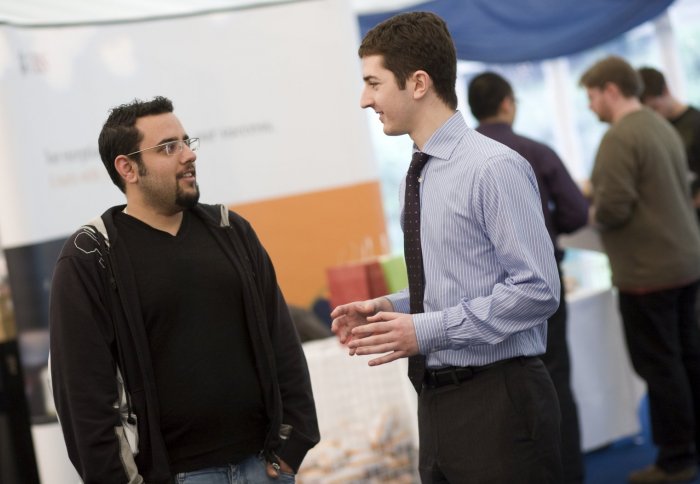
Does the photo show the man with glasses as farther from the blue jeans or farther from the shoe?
the shoe

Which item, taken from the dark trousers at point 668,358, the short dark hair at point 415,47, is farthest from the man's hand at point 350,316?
the dark trousers at point 668,358

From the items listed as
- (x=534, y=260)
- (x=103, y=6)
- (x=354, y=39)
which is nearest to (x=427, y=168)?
(x=534, y=260)

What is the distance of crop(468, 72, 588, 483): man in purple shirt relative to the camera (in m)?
3.47

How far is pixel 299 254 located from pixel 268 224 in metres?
0.18

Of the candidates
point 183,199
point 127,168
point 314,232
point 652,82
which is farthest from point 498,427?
point 652,82

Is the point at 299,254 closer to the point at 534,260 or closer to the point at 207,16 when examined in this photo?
the point at 207,16

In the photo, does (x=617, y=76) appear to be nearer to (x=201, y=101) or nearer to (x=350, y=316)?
(x=201, y=101)

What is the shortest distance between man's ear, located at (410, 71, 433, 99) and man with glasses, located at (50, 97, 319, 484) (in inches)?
19.8

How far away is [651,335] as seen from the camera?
385 centimetres

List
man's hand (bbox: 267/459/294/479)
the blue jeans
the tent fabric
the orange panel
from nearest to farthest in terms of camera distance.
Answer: the blue jeans → man's hand (bbox: 267/459/294/479) → the orange panel → the tent fabric

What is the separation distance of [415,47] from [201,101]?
2242mm

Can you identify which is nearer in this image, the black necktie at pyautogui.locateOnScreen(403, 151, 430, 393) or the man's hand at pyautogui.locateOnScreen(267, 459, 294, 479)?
the black necktie at pyautogui.locateOnScreen(403, 151, 430, 393)

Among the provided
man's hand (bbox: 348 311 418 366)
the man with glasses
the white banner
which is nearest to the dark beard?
the man with glasses

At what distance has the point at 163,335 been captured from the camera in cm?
201
